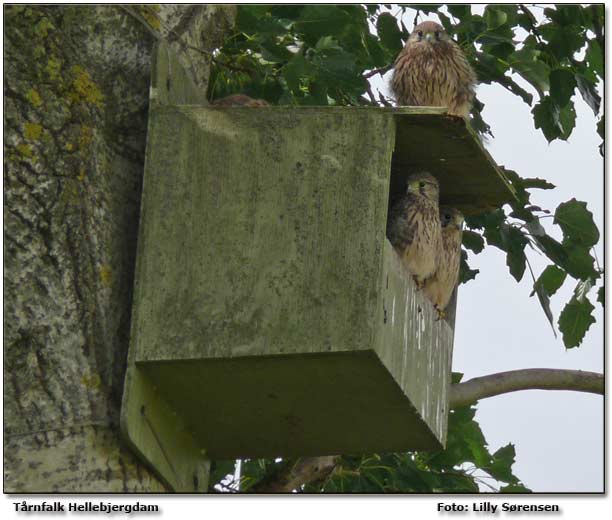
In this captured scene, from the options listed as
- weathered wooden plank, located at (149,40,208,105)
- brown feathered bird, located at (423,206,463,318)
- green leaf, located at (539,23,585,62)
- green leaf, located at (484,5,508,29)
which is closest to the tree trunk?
weathered wooden plank, located at (149,40,208,105)

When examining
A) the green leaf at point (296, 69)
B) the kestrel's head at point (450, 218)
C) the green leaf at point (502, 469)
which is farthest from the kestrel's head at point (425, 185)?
the green leaf at point (502, 469)

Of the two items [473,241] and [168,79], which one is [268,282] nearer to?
[168,79]

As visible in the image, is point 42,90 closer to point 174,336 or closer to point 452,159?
point 174,336

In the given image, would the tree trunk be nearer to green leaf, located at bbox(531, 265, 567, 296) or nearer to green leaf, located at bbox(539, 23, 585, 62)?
green leaf, located at bbox(539, 23, 585, 62)

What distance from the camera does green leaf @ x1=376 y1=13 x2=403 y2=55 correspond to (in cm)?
606

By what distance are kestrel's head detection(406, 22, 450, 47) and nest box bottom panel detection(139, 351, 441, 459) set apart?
7.09ft

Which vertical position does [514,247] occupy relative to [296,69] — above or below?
below

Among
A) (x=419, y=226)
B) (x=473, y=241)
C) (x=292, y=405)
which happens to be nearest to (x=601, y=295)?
(x=473, y=241)

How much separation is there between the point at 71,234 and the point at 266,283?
604 millimetres

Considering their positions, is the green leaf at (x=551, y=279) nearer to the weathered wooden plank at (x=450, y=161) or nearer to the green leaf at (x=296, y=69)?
the weathered wooden plank at (x=450, y=161)

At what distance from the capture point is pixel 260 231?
4.06 meters

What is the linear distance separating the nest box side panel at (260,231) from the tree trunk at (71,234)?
98mm

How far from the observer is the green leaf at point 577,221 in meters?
5.85

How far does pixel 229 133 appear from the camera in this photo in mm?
4203
